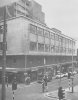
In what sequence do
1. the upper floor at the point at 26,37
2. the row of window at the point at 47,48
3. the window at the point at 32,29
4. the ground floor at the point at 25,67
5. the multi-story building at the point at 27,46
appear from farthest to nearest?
the row of window at the point at 47,48, the window at the point at 32,29, the upper floor at the point at 26,37, the multi-story building at the point at 27,46, the ground floor at the point at 25,67

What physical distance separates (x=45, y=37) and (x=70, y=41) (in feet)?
86.3

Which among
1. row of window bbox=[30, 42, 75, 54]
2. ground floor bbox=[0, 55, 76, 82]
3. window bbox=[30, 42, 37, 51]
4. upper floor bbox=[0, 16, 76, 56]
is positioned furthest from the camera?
Answer: row of window bbox=[30, 42, 75, 54]

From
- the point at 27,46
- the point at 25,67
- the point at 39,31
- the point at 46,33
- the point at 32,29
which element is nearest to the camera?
the point at 25,67

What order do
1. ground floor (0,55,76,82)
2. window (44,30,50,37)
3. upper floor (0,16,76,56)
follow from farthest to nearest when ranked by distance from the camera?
window (44,30,50,37), upper floor (0,16,76,56), ground floor (0,55,76,82)

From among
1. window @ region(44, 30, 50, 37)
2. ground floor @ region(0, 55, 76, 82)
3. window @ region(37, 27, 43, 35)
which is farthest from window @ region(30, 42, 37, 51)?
window @ region(44, 30, 50, 37)

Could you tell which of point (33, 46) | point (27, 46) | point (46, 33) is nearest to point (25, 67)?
point (27, 46)

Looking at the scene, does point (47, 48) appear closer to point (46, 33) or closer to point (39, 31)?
point (46, 33)

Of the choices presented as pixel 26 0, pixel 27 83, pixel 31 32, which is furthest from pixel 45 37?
pixel 26 0

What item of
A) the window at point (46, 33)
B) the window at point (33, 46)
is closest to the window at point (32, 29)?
the window at point (33, 46)

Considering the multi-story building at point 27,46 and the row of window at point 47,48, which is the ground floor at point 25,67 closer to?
the multi-story building at point 27,46

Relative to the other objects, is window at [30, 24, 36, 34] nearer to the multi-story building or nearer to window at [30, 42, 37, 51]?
the multi-story building

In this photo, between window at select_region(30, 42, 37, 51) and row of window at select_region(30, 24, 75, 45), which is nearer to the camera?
window at select_region(30, 42, 37, 51)

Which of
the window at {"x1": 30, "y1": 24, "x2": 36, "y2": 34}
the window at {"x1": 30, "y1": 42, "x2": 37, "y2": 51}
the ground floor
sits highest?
the window at {"x1": 30, "y1": 24, "x2": 36, "y2": 34}

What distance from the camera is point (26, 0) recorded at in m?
60.0
